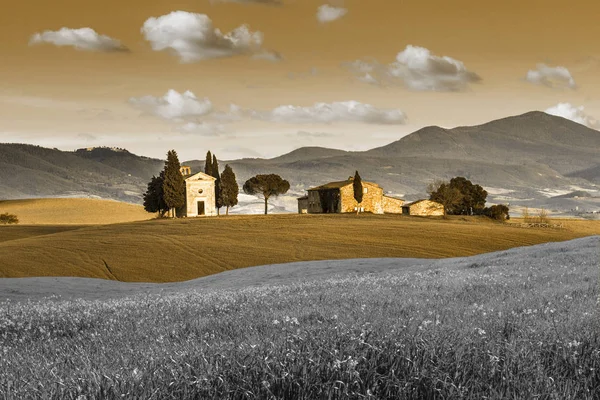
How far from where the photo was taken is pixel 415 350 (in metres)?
5.78

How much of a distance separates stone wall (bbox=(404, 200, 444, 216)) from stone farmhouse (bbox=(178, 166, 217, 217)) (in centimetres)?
3586

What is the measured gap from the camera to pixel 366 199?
11038 cm

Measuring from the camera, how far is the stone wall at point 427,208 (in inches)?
4235

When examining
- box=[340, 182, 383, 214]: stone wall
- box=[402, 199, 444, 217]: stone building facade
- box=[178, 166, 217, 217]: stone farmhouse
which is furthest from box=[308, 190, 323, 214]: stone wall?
box=[178, 166, 217, 217]: stone farmhouse

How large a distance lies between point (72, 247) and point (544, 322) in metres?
53.0

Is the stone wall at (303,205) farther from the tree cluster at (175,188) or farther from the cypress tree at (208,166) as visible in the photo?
the cypress tree at (208,166)

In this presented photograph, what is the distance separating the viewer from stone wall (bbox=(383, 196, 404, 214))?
114 metres

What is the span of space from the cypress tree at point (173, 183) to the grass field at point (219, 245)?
1564cm

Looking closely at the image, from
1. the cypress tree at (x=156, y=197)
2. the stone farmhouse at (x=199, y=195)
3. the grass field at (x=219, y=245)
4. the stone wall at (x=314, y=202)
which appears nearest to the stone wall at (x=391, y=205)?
the stone wall at (x=314, y=202)

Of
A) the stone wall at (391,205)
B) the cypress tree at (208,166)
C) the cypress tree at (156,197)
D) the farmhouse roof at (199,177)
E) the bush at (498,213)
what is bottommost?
the bush at (498,213)

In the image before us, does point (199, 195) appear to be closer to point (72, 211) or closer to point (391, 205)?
point (391, 205)

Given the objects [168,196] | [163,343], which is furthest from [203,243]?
[163,343]

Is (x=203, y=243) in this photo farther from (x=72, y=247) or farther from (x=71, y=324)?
(x=71, y=324)

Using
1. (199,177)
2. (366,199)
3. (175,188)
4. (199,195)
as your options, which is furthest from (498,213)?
(175,188)
